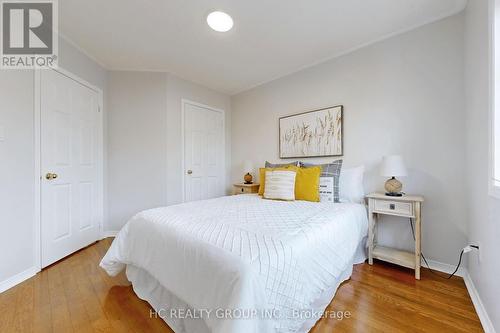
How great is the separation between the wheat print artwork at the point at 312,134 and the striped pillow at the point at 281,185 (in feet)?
1.99

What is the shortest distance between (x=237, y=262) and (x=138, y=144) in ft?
8.94

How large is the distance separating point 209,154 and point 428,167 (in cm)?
296

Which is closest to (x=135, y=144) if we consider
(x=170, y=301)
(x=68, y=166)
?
(x=68, y=166)

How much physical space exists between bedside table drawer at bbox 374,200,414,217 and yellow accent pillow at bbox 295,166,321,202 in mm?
582

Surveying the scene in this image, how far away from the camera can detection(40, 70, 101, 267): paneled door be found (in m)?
2.08

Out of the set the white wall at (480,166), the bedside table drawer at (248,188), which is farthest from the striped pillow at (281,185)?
the white wall at (480,166)

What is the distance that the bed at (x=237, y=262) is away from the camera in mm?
882

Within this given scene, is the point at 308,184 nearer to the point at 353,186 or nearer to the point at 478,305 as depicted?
the point at 353,186

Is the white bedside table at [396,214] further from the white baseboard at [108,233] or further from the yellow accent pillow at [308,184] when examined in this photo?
the white baseboard at [108,233]

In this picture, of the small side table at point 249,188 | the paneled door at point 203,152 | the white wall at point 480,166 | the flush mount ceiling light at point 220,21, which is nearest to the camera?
the white wall at point 480,166

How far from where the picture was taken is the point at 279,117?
3.18m

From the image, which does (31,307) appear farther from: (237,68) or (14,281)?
(237,68)

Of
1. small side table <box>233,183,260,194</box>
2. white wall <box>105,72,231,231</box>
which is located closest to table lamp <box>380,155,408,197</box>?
small side table <box>233,183,260,194</box>

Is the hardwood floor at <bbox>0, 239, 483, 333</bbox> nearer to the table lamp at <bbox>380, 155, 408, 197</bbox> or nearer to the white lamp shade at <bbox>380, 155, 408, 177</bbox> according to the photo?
the table lamp at <bbox>380, 155, 408, 197</bbox>
